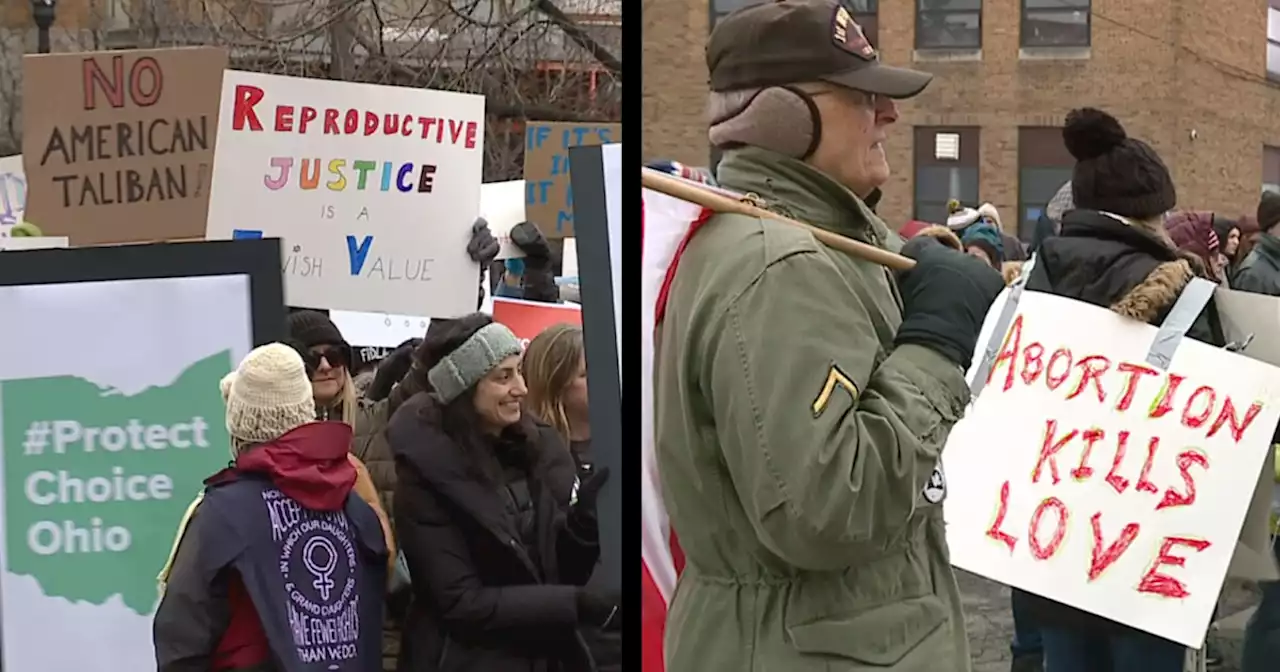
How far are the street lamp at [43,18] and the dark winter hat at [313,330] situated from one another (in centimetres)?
50

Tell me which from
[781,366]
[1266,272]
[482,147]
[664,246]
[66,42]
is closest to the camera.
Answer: [781,366]

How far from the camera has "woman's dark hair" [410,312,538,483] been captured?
89.1 inches

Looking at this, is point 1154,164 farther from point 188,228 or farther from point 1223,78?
point 188,228

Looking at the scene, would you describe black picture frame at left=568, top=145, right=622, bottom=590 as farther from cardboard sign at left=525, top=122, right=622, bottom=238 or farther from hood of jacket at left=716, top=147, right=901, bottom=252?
hood of jacket at left=716, top=147, right=901, bottom=252

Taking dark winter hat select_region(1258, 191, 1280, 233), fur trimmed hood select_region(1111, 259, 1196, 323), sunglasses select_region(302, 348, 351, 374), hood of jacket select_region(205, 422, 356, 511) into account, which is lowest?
hood of jacket select_region(205, 422, 356, 511)

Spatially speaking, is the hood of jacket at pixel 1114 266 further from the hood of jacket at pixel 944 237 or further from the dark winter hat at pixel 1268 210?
the hood of jacket at pixel 944 237

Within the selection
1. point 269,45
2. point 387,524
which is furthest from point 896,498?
point 269,45

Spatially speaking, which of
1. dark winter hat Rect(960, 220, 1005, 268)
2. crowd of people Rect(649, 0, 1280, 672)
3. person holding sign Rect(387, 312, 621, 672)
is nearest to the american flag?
crowd of people Rect(649, 0, 1280, 672)

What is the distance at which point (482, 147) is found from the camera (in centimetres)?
234

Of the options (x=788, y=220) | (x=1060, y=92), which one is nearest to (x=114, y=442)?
(x=788, y=220)

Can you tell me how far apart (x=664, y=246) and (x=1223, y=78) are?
1277mm

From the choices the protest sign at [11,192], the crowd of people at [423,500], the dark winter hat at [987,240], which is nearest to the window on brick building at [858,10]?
the dark winter hat at [987,240]

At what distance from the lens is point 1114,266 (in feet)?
8.16

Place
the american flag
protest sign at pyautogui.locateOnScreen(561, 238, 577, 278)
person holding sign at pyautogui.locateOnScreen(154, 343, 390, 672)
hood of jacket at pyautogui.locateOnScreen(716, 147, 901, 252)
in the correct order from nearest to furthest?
hood of jacket at pyautogui.locateOnScreen(716, 147, 901, 252), the american flag, person holding sign at pyautogui.locateOnScreen(154, 343, 390, 672), protest sign at pyautogui.locateOnScreen(561, 238, 577, 278)
